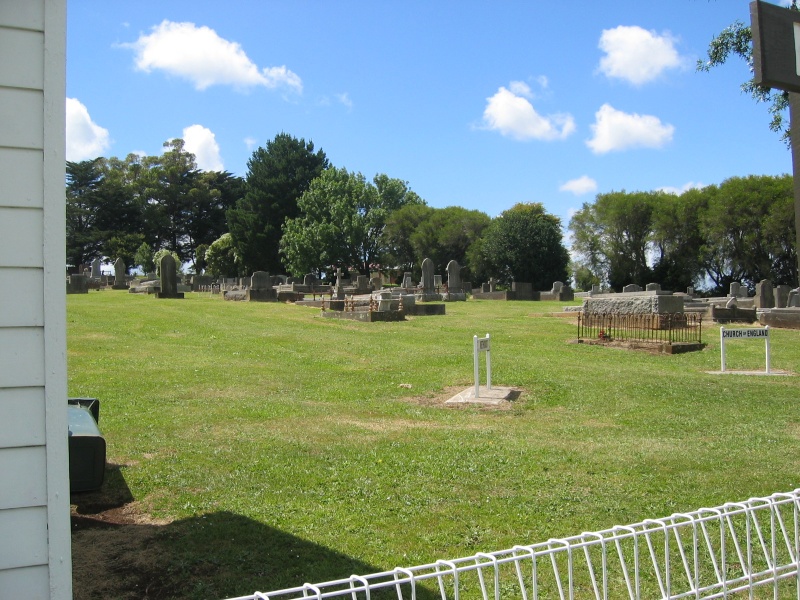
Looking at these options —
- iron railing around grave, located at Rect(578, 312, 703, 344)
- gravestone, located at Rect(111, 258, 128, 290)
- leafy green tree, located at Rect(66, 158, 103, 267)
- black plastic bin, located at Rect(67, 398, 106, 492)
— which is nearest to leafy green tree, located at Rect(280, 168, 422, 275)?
gravestone, located at Rect(111, 258, 128, 290)

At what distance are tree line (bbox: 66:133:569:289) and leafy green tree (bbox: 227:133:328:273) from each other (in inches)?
3.6

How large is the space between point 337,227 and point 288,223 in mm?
5448

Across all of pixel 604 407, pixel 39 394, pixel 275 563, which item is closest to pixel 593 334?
pixel 604 407

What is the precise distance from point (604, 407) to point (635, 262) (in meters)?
48.1

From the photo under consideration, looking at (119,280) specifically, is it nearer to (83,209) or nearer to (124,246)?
(124,246)

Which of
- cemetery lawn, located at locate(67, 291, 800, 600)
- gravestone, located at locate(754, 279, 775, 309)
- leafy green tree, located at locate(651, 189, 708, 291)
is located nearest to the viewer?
cemetery lawn, located at locate(67, 291, 800, 600)

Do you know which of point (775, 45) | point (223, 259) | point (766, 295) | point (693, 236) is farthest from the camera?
point (223, 259)

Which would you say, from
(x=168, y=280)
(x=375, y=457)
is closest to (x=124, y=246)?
(x=168, y=280)

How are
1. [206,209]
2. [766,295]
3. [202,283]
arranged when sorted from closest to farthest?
[766,295] → [202,283] → [206,209]

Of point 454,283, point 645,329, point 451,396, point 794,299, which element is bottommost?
point 451,396

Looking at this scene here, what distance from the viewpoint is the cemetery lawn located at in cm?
489

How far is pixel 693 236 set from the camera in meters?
52.6

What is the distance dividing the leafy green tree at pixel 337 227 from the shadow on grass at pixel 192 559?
51.8m

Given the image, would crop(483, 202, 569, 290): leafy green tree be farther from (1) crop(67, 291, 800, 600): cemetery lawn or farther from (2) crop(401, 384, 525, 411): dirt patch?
(2) crop(401, 384, 525, 411): dirt patch
